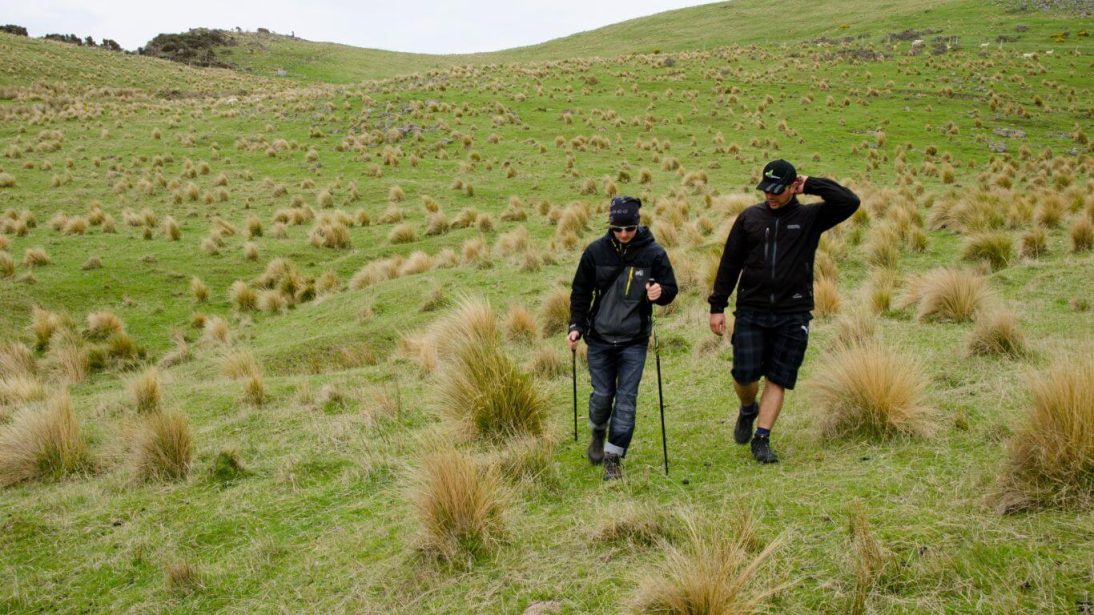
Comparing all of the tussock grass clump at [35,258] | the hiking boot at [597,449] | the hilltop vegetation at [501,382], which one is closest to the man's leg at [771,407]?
the hilltop vegetation at [501,382]

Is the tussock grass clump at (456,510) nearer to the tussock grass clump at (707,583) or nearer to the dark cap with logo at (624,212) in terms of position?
the tussock grass clump at (707,583)

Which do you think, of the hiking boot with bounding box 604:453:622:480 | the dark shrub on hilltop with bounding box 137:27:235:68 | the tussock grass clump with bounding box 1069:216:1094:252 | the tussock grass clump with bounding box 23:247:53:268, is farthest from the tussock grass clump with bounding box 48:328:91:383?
the dark shrub on hilltop with bounding box 137:27:235:68

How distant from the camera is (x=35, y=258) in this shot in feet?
54.3

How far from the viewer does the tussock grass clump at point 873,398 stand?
5297 millimetres

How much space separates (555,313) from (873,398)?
6.50 metres

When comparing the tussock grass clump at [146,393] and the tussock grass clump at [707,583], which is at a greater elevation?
the tussock grass clump at [707,583]

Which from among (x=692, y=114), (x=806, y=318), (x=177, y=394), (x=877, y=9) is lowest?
(x=177, y=394)

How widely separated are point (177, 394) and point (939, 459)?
30.0 ft

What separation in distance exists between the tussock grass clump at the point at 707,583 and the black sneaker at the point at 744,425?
2104 millimetres

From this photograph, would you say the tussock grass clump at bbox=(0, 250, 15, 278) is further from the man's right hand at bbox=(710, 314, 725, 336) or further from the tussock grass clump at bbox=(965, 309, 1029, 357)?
the tussock grass clump at bbox=(965, 309, 1029, 357)

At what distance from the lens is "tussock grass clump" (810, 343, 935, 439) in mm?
5297

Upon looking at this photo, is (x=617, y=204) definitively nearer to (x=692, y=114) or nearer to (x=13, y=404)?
(x=13, y=404)

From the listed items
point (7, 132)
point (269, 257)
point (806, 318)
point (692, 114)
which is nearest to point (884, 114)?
point (692, 114)

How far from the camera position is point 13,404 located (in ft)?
29.1
